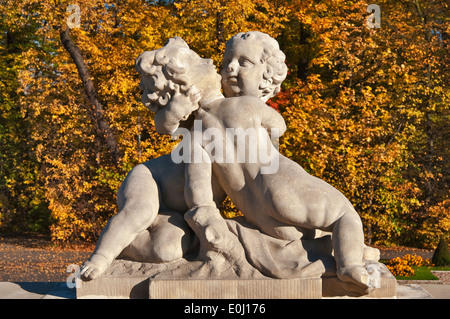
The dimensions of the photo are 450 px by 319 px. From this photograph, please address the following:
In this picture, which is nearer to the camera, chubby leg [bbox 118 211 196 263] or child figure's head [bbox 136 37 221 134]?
chubby leg [bbox 118 211 196 263]

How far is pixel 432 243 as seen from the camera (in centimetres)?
1279

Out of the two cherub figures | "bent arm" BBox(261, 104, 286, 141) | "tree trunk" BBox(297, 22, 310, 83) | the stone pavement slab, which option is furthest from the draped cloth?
"tree trunk" BBox(297, 22, 310, 83)

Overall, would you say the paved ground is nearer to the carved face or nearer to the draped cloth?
the draped cloth

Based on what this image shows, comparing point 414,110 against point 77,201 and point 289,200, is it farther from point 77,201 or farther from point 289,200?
point 289,200

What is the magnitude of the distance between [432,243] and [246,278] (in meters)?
10.1

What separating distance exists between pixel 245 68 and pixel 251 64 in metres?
0.05

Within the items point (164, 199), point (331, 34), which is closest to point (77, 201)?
point (331, 34)

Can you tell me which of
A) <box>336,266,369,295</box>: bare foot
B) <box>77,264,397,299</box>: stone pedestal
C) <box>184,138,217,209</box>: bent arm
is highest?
<box>184,138,217,209</box>: bent arm

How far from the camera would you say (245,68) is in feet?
14.2

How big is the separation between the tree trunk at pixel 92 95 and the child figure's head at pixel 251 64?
9026mm

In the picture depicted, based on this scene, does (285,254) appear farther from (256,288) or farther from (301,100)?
(301,100)

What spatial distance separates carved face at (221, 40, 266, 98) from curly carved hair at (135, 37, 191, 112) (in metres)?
0.38

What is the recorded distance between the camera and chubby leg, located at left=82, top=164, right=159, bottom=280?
3.89 m

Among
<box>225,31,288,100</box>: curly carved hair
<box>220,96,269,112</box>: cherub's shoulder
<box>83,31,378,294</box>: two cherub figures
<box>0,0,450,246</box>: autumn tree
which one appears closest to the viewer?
<box>83,31,378,294</box>: two cherub figures
